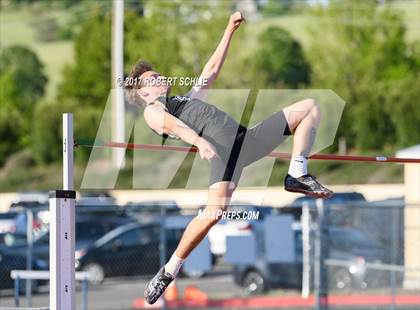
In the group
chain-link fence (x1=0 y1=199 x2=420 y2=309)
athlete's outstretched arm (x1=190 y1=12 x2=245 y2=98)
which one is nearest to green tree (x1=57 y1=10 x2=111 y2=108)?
chain-link fence (x1=0 y1=199 x2=420 y2=309)

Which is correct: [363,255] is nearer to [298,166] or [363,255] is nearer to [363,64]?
[298,166]

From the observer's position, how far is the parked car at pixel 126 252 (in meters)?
17.4

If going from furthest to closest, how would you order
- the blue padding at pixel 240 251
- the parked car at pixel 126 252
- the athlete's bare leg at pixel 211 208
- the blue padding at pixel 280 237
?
the parked car at pixel 126 252 → the blue padding at pixel 240 251 → the blue padding at pixel 280 237 → the athlete's bare leg at pixel 211 208

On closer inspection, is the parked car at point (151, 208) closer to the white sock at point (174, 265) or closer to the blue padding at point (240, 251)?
the blue padding at point (240, 251)

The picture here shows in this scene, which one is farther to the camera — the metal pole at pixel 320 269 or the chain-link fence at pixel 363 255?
the chain-link fence at pixel 363 255

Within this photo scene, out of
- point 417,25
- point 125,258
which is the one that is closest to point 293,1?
point 417,25

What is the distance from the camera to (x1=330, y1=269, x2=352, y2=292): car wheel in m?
15.7

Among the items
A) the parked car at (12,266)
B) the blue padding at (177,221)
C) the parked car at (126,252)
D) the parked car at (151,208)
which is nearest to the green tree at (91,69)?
the parked car at (151,208)

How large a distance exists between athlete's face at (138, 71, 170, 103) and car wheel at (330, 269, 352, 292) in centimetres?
744

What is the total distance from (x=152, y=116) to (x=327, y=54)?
37828mm

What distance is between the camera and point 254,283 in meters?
16.7

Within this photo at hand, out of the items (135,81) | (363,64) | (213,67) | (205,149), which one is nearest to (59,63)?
(363,64)

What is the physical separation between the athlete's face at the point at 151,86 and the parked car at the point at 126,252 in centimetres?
832

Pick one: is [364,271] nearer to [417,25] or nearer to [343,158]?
[343,158]
